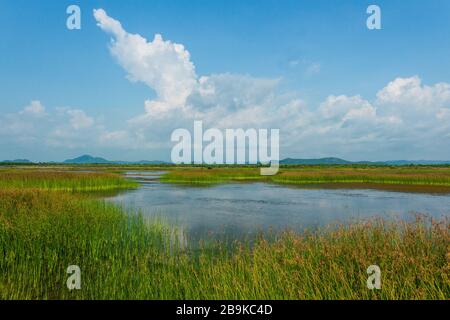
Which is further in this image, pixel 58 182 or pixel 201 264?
pixel 58 182

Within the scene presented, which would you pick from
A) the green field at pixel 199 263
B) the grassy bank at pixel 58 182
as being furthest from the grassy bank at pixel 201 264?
the grassy bank at pixel 58 182

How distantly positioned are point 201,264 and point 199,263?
127cm

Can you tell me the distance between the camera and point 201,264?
19.9 feet

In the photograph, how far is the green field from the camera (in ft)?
16.2

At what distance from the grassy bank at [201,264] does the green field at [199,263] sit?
3cm

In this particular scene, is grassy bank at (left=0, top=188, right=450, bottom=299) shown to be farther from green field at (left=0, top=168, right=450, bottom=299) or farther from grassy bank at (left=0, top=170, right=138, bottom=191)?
grassy bank at (left=0, top=170, right=138, bottom=191)

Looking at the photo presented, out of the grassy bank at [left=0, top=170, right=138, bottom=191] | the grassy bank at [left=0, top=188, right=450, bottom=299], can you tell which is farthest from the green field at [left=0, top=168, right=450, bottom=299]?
the grassy bank at [left=0, top=170, right=138, bottom=191]

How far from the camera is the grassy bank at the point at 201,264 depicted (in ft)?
16.1

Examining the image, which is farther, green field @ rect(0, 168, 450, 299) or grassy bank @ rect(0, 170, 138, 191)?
grassy bank @ rect(0, 170, 138, 191)

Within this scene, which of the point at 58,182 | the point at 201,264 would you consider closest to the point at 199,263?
the point at 201,264

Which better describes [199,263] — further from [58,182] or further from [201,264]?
[58,182]

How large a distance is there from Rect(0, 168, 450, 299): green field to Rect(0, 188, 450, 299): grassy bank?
26 millimetres
